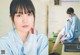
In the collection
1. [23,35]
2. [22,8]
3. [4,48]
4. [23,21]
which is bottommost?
[4,48]

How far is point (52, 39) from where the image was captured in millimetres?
1406

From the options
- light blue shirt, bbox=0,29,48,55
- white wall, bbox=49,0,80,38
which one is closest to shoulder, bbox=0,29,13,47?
light blue shirt, bbox=0,29,48,55

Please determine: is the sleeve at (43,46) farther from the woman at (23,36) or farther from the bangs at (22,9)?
the bangs at (22,9)

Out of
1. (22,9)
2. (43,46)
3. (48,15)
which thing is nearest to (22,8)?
(22,9)

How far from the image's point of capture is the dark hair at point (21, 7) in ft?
4.54

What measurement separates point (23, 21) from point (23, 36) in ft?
0.43

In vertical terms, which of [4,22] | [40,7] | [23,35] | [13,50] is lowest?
[13,50]

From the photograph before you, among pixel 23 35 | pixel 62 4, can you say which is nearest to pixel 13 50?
pixel 23 35

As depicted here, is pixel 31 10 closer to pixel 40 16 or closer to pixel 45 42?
pixel 40 16

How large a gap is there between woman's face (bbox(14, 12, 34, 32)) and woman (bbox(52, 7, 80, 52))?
25 cm

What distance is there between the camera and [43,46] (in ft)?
4.71

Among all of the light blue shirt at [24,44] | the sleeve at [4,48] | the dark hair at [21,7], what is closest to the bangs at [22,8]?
the dark hair at [21,7]

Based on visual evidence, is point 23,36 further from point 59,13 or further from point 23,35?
point 59,13

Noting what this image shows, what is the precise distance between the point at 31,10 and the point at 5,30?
275mm
